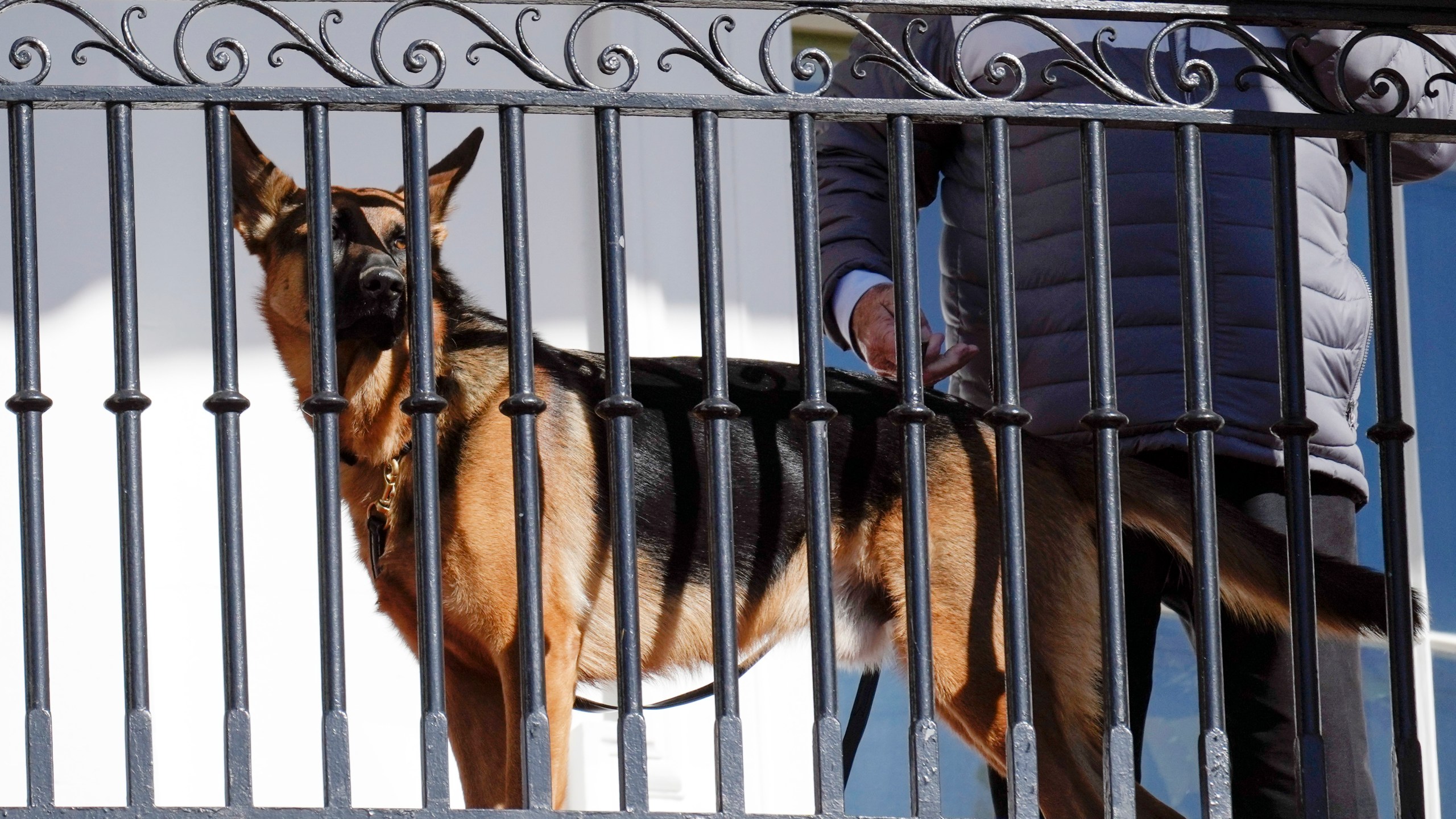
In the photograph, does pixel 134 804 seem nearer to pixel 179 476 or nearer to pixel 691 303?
pixel 179 476

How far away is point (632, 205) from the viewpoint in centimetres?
394

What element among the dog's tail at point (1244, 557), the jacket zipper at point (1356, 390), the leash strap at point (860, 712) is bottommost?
the leash strap at point (860, 712)

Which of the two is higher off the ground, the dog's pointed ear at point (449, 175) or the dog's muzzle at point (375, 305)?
the dog's pointed ear at point (449, 175)

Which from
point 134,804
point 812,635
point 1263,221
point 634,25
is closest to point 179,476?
point 634,25

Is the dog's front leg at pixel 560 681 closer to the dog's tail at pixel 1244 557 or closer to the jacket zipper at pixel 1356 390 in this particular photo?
the dog's tail at pixel 1244 557

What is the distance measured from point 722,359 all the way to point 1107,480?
0.52 m

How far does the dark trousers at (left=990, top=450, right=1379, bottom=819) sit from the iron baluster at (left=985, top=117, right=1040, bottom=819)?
66 centimetres

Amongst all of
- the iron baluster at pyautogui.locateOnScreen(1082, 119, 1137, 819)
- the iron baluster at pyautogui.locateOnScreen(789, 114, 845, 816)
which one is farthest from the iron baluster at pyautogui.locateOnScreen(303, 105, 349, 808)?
the iron baluster at pyautogui.locateOnScreen(1082, 119, 1137, 819)

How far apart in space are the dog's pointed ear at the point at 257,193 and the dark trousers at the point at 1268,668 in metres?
1.61

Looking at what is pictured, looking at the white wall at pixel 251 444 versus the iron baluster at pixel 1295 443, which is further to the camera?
the white wall at pixel 251 444

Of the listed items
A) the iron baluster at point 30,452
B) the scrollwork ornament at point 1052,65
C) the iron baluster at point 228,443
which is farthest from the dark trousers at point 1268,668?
the iron baluster at point 30,452

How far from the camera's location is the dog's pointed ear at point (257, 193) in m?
3.12

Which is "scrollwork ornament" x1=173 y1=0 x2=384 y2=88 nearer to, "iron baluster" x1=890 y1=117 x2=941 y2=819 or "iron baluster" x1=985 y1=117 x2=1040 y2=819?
"iron baluster" x1=890 y1=117 x2=941 y2=819

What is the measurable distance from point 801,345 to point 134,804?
0.97 meters
